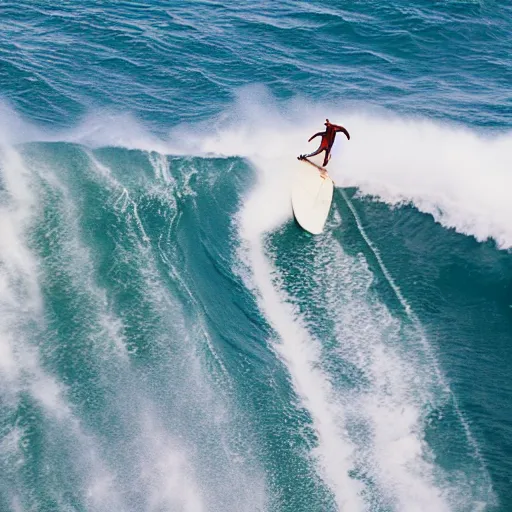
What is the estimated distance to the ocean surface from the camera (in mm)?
17047

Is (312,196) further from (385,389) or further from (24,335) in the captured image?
(24,335)

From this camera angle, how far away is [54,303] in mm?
20891

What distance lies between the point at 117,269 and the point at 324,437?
9390 millimetres

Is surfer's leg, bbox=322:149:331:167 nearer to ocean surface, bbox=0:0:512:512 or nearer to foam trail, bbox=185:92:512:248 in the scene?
foam trail, bbox=185:92:512:248

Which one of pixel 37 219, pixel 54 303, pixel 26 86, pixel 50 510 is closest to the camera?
pixel 50 510

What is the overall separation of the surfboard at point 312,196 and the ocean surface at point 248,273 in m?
0.69

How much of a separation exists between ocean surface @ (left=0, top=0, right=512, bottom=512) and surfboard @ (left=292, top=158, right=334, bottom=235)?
0.69m

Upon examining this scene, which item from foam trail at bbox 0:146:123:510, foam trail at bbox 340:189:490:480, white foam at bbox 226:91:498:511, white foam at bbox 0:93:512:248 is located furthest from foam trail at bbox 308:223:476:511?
foam trail at bbox 0:146:123:510

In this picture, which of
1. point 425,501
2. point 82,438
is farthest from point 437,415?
point 82,438

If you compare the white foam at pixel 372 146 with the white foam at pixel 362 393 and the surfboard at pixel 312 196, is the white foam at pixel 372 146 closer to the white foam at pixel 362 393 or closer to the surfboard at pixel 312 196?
the white foam at pixel 362 393

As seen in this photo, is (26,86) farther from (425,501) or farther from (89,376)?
(425,501)

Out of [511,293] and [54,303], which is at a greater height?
[511,293]

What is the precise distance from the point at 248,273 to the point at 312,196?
493cm

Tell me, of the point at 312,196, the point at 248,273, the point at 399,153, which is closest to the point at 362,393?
the point at 248,273
